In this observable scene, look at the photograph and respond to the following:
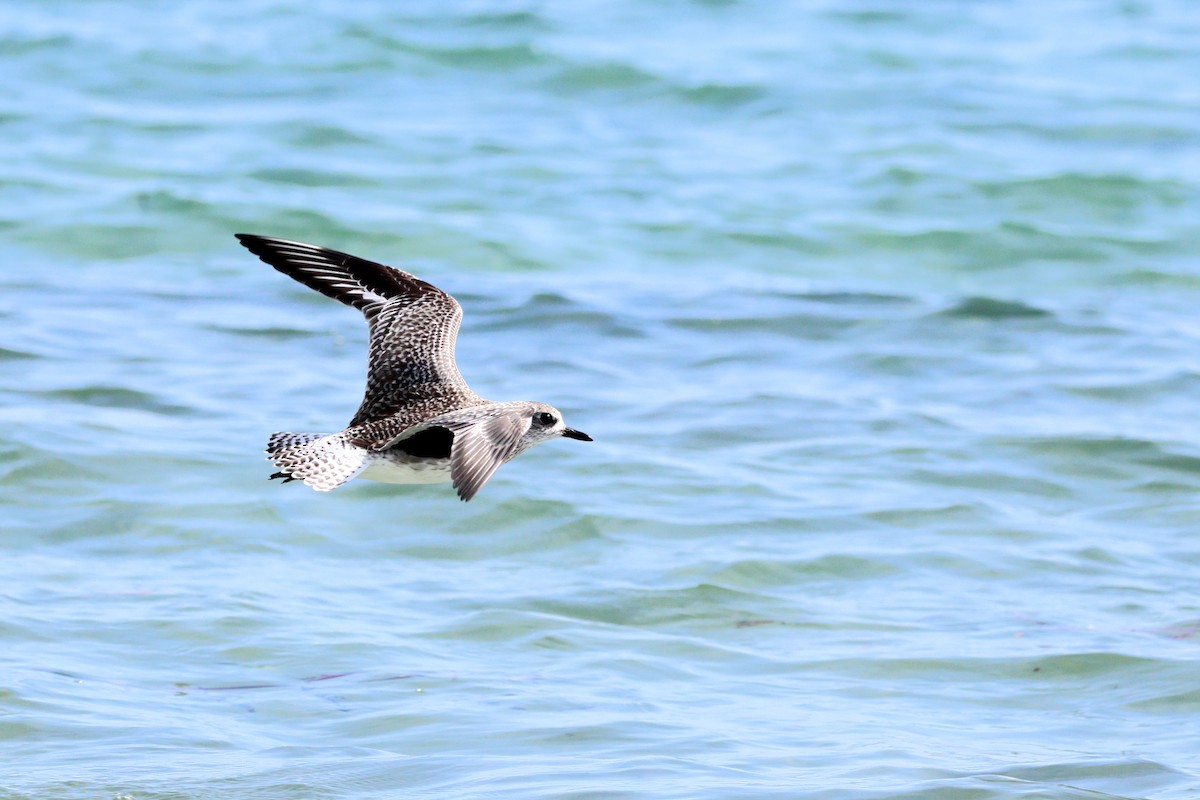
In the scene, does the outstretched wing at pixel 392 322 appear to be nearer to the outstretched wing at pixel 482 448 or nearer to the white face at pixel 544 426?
the white face at pixel 544 426

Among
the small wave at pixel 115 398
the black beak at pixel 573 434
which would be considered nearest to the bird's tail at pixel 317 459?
the black beak at pixel 573 434

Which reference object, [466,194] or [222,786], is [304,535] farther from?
[466,194]

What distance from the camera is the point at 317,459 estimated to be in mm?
Result: 5660

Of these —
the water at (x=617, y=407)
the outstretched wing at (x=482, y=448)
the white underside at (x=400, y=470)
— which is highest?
the outstretched wing at (x=482, y=448)

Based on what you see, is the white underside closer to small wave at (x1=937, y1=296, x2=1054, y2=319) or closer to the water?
the water

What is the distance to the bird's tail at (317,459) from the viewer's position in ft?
18.1

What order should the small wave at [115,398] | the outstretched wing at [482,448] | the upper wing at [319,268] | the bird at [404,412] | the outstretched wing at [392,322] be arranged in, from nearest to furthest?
the outstretched wing at [482,448] → the bird at [404,412] → the outstretched wing at [392,322] → the upper wing at [319,268] → the small wave at [115,398]

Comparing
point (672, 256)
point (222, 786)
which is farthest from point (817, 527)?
point (672, 256)

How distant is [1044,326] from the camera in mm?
11961

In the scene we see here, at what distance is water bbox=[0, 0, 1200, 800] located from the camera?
6.55 m

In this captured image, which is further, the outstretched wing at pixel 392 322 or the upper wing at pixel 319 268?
the upper wing at pixel 319 268

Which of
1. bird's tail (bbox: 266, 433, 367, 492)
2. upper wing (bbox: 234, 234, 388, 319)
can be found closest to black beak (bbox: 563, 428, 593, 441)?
bird's tail (bbox: 266, 433, 367, 492)

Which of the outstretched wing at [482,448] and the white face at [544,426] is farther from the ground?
the outstretched wing at [482,448]

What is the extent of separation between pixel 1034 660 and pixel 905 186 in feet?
26.9
